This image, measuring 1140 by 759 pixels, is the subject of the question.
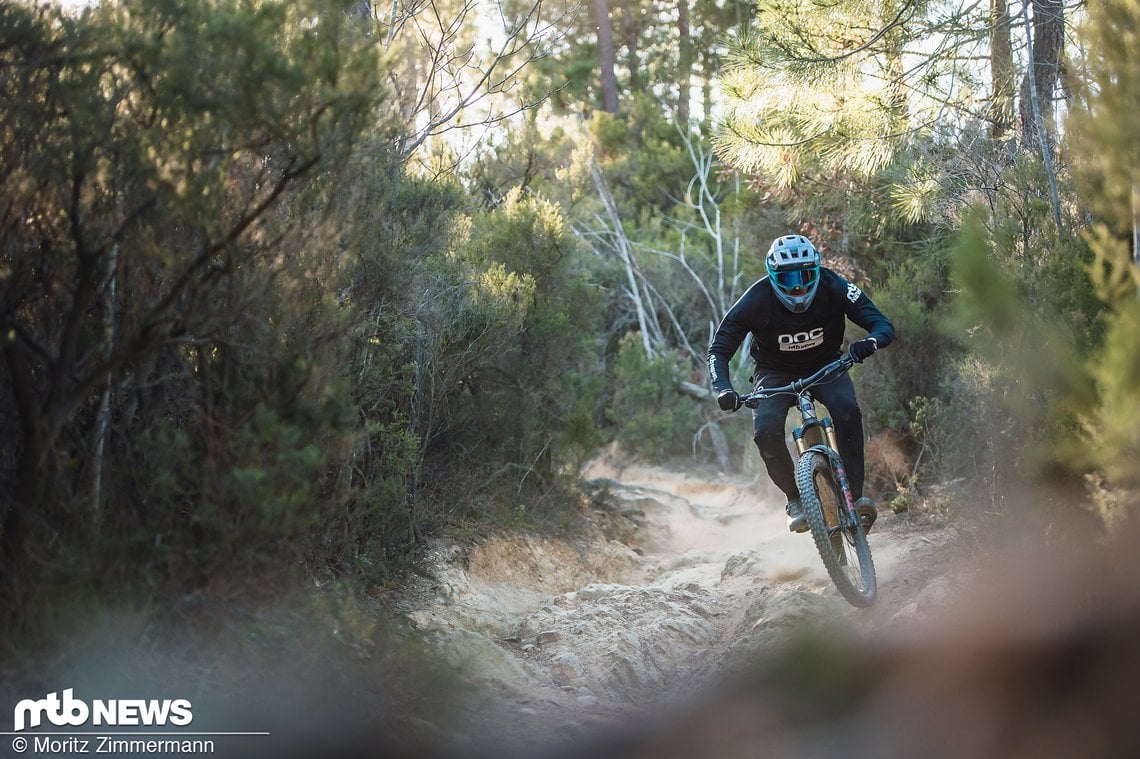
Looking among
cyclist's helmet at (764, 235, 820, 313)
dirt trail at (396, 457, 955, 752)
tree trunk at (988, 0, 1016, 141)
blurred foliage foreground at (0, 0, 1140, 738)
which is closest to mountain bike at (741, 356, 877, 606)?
dirt trail at (396, 457, 955, 752)

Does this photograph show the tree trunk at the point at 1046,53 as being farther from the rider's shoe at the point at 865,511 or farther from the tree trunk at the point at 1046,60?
the rider's shoe at the point at 865,511

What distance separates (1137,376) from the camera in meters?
4.18

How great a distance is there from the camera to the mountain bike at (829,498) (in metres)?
Answer: 5.97

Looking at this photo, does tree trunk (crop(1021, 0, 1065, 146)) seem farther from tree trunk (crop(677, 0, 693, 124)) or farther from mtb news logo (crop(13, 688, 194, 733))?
tree trunk (crop(677, 0, 693, 124))

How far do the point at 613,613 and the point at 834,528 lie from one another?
1809 millimetres

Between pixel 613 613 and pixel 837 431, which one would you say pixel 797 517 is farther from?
pixel 613 613

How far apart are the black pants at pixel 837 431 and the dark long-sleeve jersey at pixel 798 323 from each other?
28 cm

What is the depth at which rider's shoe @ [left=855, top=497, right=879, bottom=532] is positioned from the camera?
6332 millimetres

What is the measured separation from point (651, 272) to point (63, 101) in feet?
58.3

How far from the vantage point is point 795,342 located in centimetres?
668

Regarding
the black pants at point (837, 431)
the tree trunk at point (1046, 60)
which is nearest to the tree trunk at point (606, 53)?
the tree trunk at point (1046, 60)

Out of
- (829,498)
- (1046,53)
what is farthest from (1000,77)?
(829,498)

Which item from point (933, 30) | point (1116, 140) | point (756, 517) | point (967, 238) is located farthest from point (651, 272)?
point (1116, 140)

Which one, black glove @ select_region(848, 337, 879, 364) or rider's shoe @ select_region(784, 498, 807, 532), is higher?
black glove @ select_region(848, 337, 879, 364)
